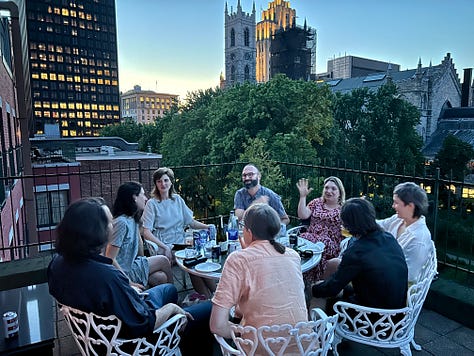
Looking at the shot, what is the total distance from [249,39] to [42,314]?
268ft

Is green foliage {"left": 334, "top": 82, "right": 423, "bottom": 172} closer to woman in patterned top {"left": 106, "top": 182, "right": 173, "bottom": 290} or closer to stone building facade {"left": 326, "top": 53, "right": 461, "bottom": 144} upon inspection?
stone building facade {"left": 326, "top": 53, "right": 461, "bottom": 144}

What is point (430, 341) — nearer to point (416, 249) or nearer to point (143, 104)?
point (416, 249)

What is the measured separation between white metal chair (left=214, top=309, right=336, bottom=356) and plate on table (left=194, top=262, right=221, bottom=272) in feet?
2.74

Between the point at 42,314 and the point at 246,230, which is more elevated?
the point at 246,230

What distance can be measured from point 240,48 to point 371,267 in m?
79.5

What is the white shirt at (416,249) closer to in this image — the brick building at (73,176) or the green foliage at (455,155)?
the brick building at (73,176)

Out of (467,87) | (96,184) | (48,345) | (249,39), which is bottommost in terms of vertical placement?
(96,184)

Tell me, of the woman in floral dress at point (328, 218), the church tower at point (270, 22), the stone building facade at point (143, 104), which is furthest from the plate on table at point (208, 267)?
the stone building facade at point (143, 104)

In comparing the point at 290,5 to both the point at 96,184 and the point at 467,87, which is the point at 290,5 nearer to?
the point at 467,87

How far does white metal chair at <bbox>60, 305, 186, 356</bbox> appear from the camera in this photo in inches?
66.8

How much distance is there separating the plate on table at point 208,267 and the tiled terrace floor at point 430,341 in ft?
2.25

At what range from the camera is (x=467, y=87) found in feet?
152

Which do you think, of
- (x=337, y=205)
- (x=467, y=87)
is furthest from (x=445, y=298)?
(x=467, y=87)

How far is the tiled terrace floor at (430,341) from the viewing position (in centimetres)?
265
